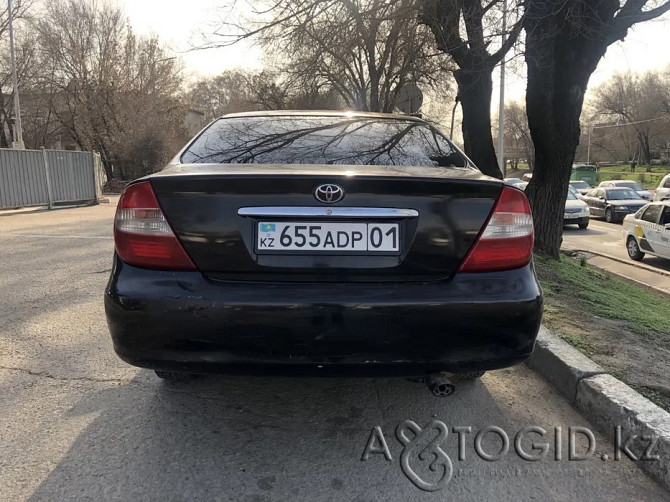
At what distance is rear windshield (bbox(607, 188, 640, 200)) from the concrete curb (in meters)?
20.9

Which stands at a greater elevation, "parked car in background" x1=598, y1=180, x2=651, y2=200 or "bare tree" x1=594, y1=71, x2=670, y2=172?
"bare tree" x1=594, y1=71, x2=670, y2=172

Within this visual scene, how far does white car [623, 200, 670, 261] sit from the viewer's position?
11211 mm

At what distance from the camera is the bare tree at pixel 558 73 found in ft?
21.5

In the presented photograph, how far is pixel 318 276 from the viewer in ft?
6.94

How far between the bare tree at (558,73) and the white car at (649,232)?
4.89 m

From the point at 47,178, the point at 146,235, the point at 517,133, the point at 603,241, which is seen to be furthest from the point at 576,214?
the point at 517,133

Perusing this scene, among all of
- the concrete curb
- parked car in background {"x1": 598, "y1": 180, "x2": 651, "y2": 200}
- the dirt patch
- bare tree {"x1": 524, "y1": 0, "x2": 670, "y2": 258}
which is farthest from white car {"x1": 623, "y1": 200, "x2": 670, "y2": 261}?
parked car in background {"x1": 598, "y1": 180, "x2": 651, "y2": 200}

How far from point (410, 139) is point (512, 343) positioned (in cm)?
136

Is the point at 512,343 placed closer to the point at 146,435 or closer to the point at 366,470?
the point at 366,470

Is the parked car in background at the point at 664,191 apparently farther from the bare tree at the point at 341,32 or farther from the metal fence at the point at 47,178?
the metal fence at the point at 47,178

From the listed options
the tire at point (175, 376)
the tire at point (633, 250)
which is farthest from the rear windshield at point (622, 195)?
the tire at point (175, 376)

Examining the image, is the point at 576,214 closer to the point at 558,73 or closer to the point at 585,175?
the point at 558,73

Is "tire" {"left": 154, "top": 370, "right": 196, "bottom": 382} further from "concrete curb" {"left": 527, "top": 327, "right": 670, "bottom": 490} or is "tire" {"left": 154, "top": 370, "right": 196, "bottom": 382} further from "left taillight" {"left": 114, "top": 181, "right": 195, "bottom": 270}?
"concrete curb" {"left": 527, "top": 327, "right": 670, "bottom": 490}

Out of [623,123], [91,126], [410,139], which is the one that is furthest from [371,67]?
[623,123]
